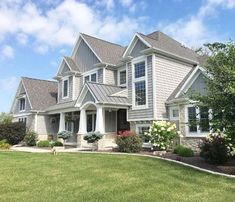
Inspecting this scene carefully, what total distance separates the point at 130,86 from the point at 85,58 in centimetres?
729

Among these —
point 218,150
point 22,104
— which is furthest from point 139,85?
point 22,104

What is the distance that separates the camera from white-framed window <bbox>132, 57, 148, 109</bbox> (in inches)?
825

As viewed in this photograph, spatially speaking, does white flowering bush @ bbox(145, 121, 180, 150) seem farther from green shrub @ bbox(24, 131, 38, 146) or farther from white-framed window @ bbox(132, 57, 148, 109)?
green shrub @ bbox(24, 131, 38, 146)

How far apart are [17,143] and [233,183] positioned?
2543 centimetres

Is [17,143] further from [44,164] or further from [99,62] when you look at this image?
[44,164]

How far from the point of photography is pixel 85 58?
2745 cm

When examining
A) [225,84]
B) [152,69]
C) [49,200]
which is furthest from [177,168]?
[152,69]

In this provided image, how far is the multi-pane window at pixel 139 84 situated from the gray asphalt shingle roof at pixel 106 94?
94 centimetres

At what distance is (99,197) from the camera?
7199 millimetres

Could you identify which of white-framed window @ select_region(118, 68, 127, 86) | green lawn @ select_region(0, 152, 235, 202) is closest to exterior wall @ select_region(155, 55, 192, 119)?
white-framed window @ select_region(118, 68, 127, 86)

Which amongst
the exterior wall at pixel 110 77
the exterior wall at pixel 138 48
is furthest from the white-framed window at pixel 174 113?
the exterior wall at pixel 110 77

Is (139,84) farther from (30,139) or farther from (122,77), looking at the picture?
(30,139)

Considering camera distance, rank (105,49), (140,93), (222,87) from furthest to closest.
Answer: (105,49) < (140,93) < (222,87)

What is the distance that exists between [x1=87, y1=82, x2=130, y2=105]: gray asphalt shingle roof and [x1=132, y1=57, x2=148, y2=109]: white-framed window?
884 millimetres
